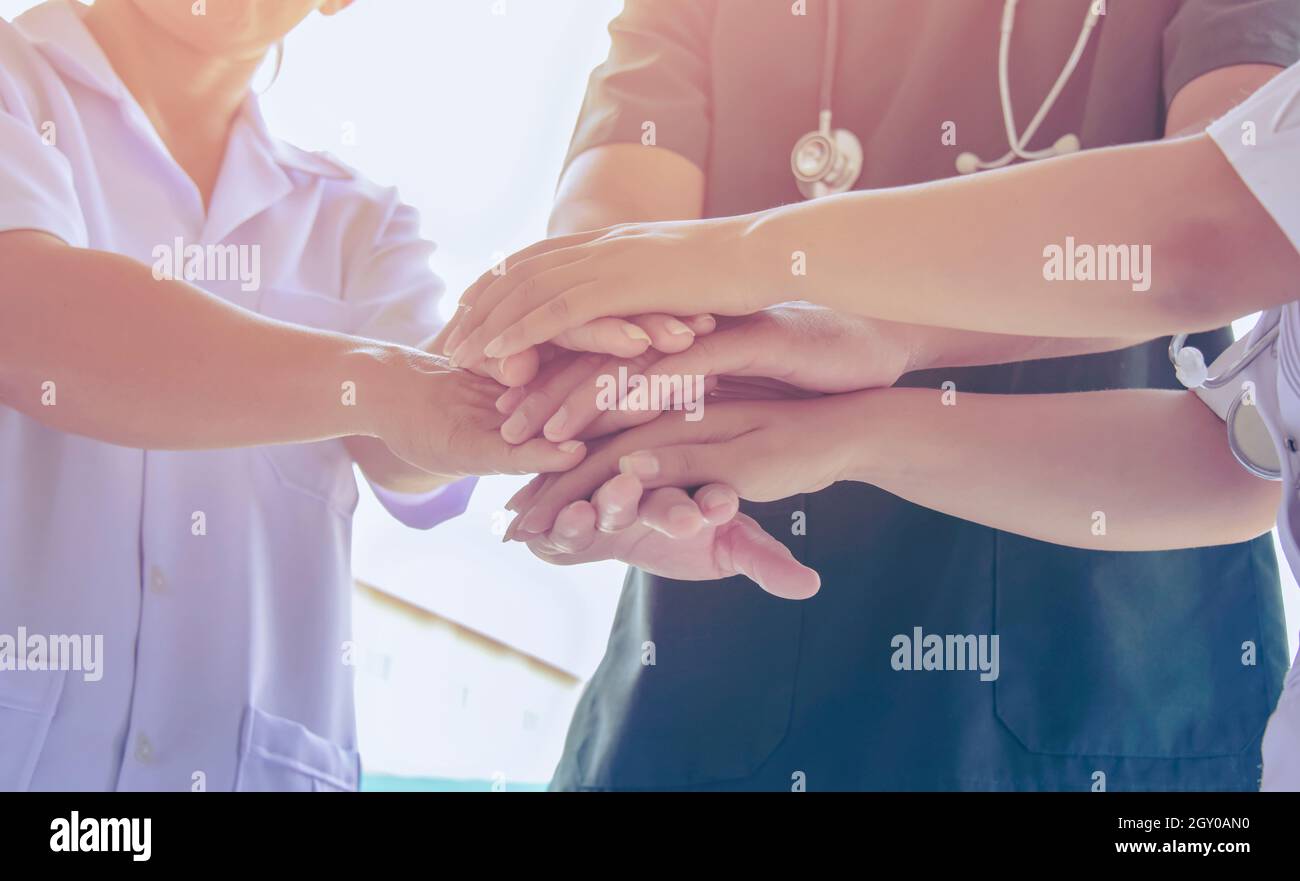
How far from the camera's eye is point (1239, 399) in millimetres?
665

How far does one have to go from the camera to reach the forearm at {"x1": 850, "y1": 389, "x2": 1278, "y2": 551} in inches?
27.8

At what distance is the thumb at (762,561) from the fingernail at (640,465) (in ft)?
0.24

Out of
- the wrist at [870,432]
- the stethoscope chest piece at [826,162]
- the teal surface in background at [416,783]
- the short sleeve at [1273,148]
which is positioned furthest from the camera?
the teal surface in background at [416,783]

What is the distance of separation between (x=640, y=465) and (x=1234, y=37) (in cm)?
53

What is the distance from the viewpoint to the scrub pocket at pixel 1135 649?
A: 0.80 m

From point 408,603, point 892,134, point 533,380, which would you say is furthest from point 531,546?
Answer: point 408,603

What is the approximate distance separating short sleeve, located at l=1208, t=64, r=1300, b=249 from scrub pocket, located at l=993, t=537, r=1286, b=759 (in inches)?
14.3

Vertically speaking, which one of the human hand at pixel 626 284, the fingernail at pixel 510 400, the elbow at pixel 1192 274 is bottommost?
the fingernail at pixel 510 400

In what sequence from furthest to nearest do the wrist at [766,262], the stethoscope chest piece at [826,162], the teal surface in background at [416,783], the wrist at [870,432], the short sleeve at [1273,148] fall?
the teal surface in background at [416,783], the stethoscope chest piece at [826,162], the wrist at [870,432], the wrist at [766,262], the short sleeve at [1273,148]

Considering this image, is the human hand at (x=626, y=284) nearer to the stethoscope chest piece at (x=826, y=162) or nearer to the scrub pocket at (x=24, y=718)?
the stethoscope chest piece at (x=826, y=162)

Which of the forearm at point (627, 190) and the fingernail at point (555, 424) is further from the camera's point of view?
the forearm at point (627, 190)

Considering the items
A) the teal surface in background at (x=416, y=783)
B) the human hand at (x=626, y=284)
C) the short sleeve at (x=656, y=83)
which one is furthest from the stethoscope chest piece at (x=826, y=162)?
the teal surface in background at (x=416, y=783)

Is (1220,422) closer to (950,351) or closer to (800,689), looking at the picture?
(950,351)

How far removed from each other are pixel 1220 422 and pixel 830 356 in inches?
10.5
